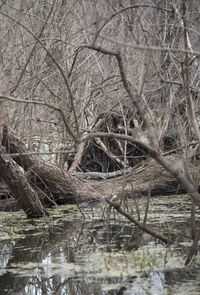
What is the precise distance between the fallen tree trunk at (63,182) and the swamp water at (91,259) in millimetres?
550

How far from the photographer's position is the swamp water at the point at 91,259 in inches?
129

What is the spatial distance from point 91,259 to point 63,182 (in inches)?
127

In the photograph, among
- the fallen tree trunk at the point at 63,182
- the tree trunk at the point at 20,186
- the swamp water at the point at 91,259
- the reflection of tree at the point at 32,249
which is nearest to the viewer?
the swamp water at the point at 91,259

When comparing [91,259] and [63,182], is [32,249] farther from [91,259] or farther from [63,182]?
[63,182]

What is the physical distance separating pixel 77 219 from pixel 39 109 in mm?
2553

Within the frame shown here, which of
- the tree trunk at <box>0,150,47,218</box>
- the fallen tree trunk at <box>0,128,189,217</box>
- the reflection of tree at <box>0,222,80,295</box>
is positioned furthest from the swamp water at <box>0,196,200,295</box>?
the fallen tree trunk at <box>0,128,189,217</box>

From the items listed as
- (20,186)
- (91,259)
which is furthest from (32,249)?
(20,186)

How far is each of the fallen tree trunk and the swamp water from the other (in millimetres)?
550

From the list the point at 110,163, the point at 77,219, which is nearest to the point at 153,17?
the point at 77,219

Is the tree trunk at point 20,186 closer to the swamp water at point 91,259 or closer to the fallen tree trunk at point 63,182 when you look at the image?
the fallen tree trunk at point 63,182

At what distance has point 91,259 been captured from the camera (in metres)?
3.99

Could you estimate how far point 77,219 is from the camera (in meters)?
6.26

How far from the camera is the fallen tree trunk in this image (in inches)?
229

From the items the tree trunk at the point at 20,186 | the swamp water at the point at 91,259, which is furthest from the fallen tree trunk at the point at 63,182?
the swamp water at the point at 91,259
